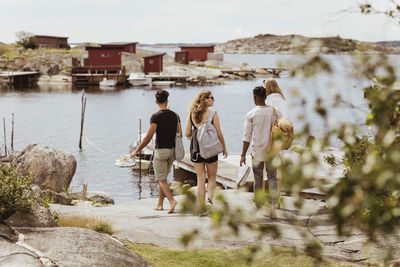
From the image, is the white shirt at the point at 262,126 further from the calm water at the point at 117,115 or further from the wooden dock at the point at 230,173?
the calm water at the point at 117,115

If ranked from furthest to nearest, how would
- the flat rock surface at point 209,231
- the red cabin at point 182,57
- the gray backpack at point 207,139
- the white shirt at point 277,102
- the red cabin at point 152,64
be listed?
the red cabin at point 182,57, the red cabin at point 152,64, the gray backpack at point 207,139, the white shirt at point 277,102, the flat rock surface at point 209,231

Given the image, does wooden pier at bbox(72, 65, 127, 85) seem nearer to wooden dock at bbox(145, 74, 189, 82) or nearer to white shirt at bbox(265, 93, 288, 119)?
wooden dock at bbox(145, 74, 189, 82)

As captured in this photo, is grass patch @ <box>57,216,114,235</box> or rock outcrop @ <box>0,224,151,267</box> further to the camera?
grass patch @ <box>57,216,114,235</box>

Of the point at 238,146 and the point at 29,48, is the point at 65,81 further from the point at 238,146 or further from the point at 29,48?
the point at 238,146

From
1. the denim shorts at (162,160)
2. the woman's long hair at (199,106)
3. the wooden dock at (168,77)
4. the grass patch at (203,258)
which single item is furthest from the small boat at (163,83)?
the grass patch at (203,258)

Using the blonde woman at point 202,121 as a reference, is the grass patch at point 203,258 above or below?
below

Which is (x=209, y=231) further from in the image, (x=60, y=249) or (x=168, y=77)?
(x=168, y=77)

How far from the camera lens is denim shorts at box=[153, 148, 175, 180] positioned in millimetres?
9562

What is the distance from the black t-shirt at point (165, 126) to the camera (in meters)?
9.40

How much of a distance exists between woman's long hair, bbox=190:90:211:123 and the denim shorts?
818 mm

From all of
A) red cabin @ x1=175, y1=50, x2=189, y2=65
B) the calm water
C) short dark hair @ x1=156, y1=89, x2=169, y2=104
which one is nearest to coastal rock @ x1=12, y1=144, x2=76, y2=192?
the calm water

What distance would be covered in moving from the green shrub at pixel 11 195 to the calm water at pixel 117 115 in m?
3.85

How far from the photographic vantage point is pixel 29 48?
10375cm

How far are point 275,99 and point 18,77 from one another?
84162 millimetres
